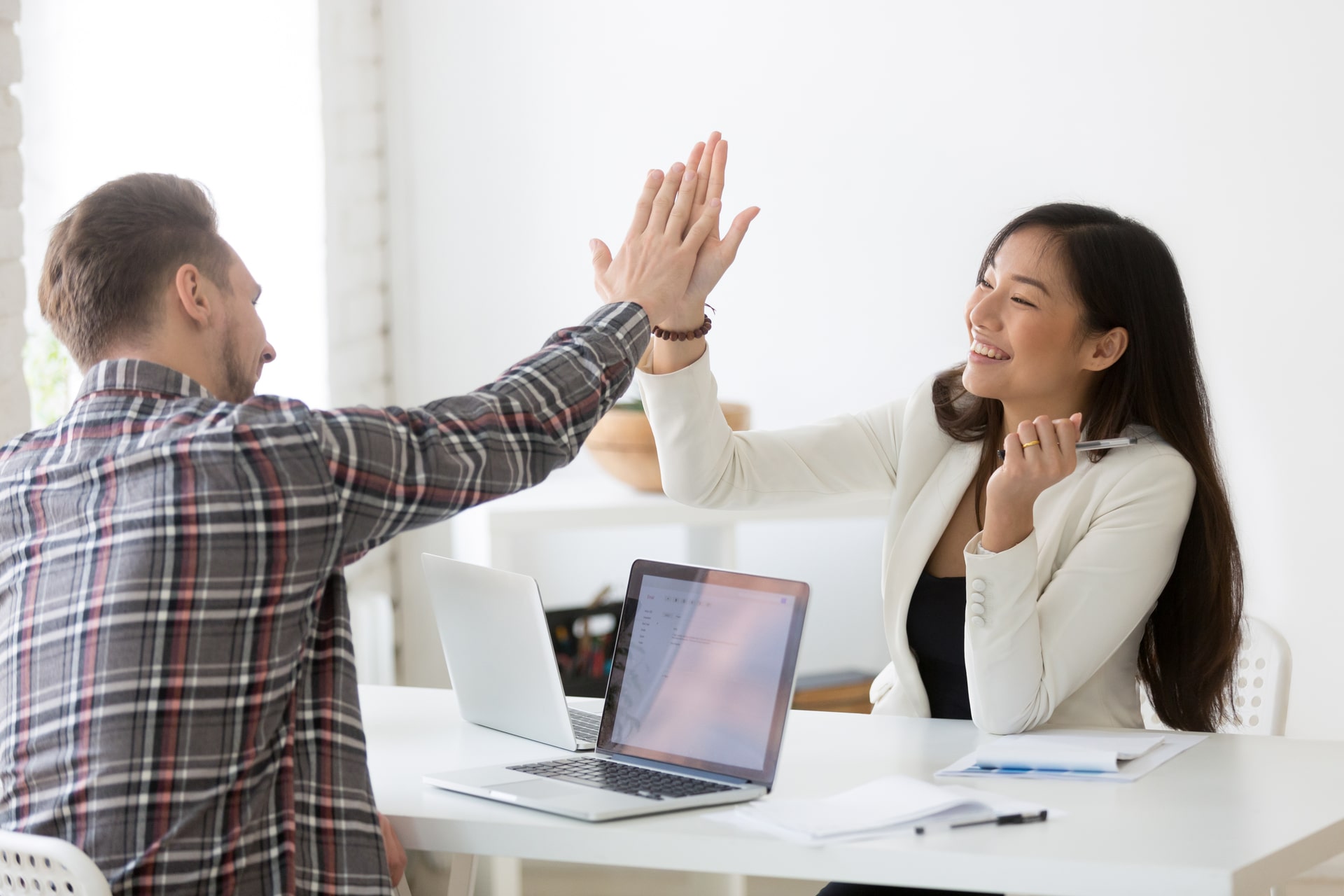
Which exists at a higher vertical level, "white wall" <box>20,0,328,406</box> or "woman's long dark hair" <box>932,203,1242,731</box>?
"white wall" <box>20,0,328,406</box>

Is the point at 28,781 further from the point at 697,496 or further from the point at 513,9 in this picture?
the point at 513,9

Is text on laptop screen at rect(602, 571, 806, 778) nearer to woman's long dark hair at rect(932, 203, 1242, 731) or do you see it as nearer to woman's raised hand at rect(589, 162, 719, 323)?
woman's raised hand at rect(589, 162, 719, 323)

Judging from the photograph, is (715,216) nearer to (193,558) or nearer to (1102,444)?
(1102,444)

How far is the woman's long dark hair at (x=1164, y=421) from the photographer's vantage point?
1788 millimetres

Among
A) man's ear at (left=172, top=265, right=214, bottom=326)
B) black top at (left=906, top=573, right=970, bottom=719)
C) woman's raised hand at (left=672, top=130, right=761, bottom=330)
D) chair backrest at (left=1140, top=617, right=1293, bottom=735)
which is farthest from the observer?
chair backrest at (left=1140, top=617, right=1293, bottom=735)

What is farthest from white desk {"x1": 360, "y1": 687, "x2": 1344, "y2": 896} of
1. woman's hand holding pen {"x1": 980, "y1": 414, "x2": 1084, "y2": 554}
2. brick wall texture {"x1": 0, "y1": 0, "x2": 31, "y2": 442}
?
brick wall texture {"x1": 0, "y1": 0, "x2": 31, "y2": 442}

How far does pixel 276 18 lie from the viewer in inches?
120

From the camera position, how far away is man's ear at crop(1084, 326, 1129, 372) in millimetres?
1871

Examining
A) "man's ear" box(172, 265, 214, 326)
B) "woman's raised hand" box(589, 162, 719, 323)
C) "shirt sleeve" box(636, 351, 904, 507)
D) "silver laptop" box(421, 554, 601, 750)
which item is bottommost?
"silver laptop" box(421, 554, 601, 750)

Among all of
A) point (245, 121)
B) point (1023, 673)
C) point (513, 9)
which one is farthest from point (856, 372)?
point (1023, 673)

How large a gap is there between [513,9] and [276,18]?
605 millimetres

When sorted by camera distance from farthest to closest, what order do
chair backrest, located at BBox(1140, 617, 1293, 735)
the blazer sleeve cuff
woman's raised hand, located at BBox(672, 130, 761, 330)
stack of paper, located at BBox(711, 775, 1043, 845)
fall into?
chair backrest, located at BBox(1140, 617, 1293, 735), woman's raised hand, located at BBox(672, 130, 761, 330), the blazer sleeve cuff, stack of paper, located at BBox(711, 775, 1043, 845)

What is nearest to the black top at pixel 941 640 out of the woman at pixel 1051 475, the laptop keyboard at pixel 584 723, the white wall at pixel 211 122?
the woman at pixel 1051 475

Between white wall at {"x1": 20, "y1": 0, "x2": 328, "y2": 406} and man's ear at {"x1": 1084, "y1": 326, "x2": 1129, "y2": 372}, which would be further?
white wall at {"x1": 20, "y1": 0, "x2": 328, "y2": 406}
